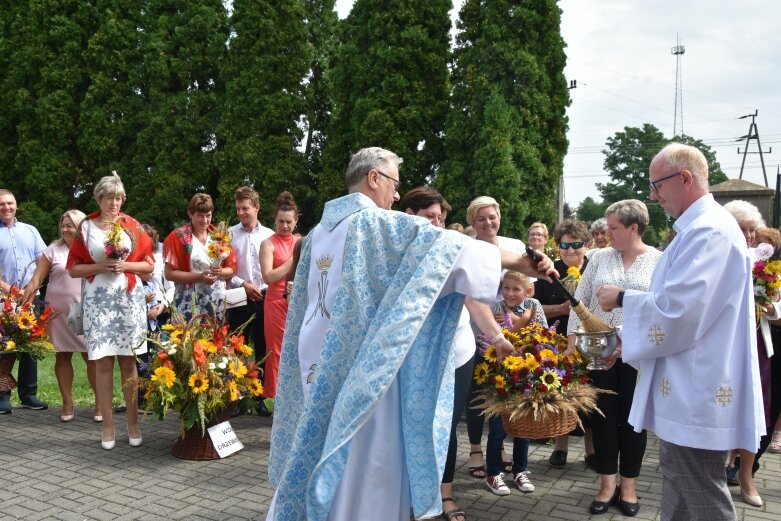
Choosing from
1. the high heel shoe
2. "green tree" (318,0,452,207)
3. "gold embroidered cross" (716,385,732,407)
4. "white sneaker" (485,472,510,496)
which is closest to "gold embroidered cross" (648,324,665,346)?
"gold embroidered cross" (716,385,732,407)

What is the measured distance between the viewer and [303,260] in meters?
3.53

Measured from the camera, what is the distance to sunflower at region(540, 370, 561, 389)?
14.8 feet

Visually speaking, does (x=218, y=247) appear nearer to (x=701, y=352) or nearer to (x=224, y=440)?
(x=224, y=440)

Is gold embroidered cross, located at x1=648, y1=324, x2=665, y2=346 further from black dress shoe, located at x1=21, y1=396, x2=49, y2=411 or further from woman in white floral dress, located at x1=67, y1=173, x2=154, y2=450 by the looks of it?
black dress shoe, located at x1=21, y1=396, x2=49, y2=411

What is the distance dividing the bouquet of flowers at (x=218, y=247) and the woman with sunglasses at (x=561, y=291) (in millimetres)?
2925

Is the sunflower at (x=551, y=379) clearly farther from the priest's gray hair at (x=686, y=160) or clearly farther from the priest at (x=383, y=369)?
the priest's gray hair at (x=686, y=160)

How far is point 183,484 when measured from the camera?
5285 mm

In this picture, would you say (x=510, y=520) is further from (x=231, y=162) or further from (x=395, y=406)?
(x=231, y=162)

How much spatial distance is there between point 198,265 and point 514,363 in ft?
11.6

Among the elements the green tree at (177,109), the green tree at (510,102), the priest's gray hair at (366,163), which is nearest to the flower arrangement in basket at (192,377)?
the priest's gray hair at (366,163)

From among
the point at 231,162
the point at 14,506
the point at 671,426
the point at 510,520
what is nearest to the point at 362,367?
the point at 671,426

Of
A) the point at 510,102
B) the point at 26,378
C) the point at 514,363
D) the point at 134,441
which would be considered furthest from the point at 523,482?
the point at 510,102

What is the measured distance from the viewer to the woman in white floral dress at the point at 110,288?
5.96 m

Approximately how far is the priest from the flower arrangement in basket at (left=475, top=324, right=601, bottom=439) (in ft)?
4.66
